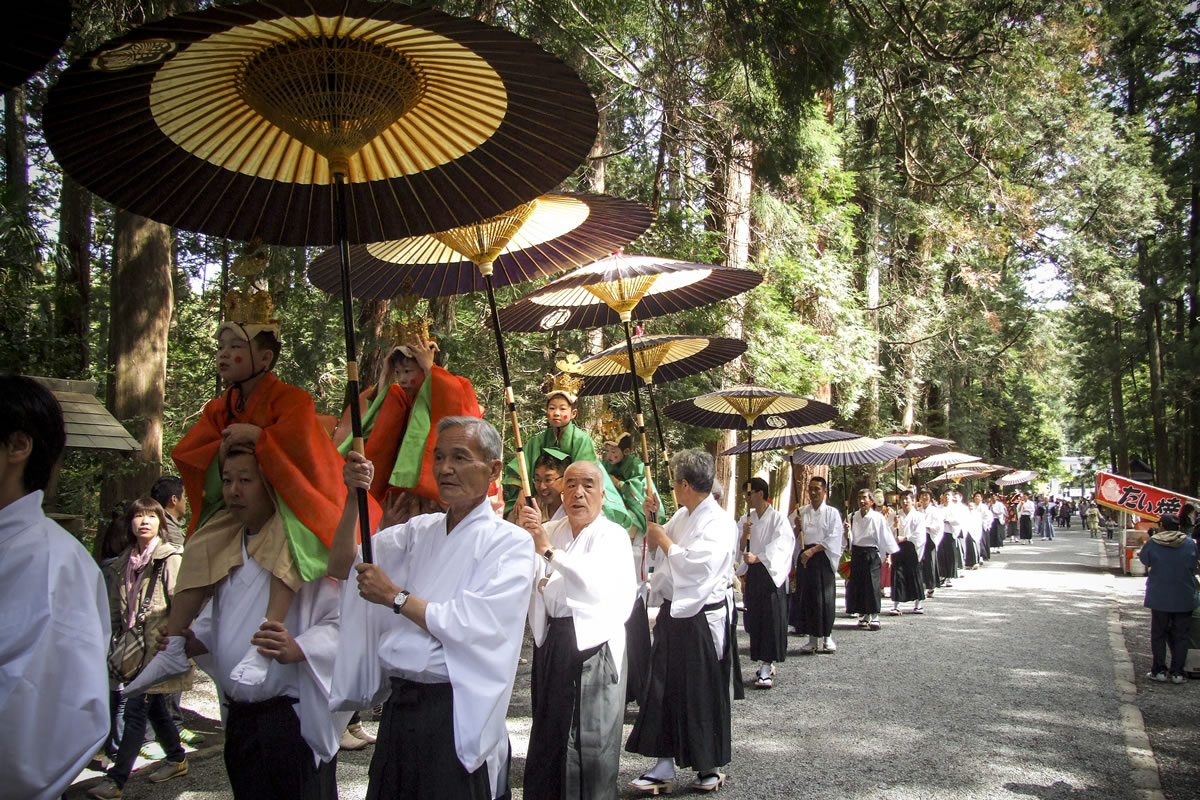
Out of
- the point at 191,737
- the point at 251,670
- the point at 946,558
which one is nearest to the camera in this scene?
the point at 251,670

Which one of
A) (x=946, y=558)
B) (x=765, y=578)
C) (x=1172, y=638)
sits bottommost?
(x=946, y=558)

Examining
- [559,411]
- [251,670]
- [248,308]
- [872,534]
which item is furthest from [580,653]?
[872,534]

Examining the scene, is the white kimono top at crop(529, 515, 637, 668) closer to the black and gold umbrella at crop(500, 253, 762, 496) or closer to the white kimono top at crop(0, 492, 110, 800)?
the black and gold umbrella at crop(500, 253, 762, 496)

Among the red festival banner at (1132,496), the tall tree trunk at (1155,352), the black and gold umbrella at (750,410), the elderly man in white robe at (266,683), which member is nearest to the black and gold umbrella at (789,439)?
the black and gold umbrella at (750,410)

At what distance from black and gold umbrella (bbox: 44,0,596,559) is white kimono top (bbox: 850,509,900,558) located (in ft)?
37.1

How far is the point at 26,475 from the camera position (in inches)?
98.8

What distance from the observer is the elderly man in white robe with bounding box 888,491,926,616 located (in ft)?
52.4

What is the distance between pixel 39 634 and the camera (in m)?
2.27

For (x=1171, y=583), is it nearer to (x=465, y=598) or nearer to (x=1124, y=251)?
(x=465, y=598)

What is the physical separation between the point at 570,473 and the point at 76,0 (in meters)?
6.54

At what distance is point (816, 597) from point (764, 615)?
2109 mm

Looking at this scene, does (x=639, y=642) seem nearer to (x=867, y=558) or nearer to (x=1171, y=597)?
(x=1171, y=597)

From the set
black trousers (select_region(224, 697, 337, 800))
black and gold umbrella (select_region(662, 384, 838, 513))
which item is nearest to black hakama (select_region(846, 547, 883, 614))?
black and gold umbrella (select_region(662, 384, 838, 513))

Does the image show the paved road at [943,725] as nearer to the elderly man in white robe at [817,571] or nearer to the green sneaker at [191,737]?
the green sneaker at [191,737]
